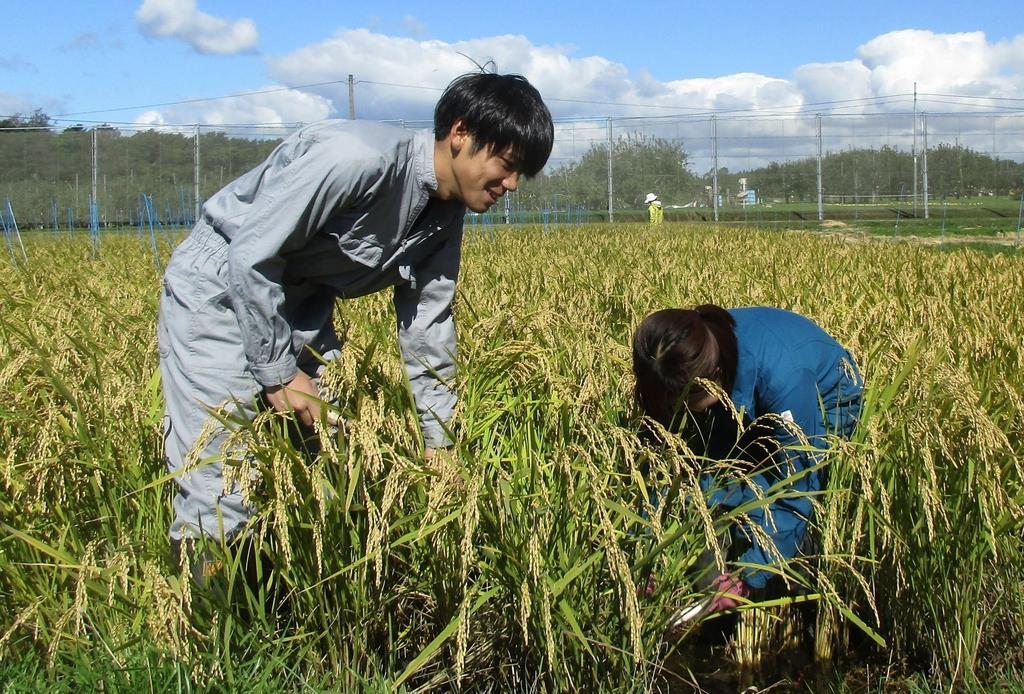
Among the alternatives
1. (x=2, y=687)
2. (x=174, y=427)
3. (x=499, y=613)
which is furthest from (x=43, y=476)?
(x=499, y=613)

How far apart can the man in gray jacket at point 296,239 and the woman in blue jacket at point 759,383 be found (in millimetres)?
542

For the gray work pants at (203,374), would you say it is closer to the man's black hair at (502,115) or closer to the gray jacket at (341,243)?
the gray jacket at (341,243)

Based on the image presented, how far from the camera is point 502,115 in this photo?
1858 mm

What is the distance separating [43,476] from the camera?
1.87 metres

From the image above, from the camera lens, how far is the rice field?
1.73 metres

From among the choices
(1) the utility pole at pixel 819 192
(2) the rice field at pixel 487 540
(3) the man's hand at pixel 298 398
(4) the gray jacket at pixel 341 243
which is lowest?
(2) the rice field at pixel 487 540

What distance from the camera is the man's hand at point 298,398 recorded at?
1.87 meters

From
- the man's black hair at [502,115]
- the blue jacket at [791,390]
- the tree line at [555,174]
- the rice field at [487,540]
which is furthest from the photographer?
the tree line at [555,174]

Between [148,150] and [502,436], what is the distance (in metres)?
23.4

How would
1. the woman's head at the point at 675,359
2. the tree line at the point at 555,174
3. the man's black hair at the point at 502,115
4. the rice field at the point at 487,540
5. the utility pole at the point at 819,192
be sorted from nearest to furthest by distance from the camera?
the rice field at the point at 487,540 < the man's black hair at the point at 502,115 < the woman's head at the point at 675,359 < the tree line at the point at 555,174 < the utility pole at the point at 819,192

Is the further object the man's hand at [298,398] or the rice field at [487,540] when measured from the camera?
the man's hand at [298,398]

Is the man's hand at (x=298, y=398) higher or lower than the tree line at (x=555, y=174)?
lower

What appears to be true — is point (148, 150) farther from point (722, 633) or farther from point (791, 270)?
point (722, 633)

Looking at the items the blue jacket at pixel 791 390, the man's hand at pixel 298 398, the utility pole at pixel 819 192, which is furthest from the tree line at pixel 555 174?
the man's hand at pixel 298 398
